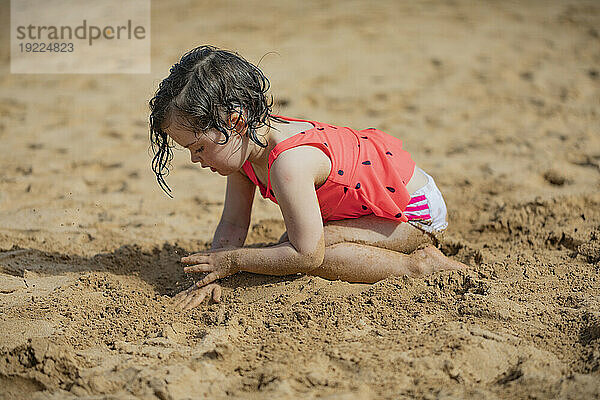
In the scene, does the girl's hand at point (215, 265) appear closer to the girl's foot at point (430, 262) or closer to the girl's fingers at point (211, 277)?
the girl's fingers at point (211, 277)

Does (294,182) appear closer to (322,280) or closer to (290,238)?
(290,238)

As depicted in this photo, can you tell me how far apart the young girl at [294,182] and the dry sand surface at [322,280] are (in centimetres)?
13

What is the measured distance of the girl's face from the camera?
2.09 meters

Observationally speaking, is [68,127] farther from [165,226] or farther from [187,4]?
[187,4]

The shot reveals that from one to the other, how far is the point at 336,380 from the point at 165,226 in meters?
1.63

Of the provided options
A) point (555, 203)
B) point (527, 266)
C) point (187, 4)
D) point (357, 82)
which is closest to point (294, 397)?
point (527, 266)

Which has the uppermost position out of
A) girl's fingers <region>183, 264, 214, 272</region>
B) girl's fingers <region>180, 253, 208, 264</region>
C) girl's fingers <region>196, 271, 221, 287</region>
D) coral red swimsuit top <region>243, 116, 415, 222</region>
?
coral red swimsuit top <region>243, 116, 415, 222</region>

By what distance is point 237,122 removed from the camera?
7.03 feet

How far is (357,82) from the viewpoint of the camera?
502 centimetres

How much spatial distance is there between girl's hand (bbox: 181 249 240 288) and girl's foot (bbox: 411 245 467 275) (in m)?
0.71

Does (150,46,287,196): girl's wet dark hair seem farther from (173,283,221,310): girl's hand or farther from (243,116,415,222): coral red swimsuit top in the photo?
(173,283,221,310): girl's hand

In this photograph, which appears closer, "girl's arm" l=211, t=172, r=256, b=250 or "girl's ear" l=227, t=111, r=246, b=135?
"girl's ear" l=227, t=111, r=246, b=135

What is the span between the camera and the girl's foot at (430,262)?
7.79 ft

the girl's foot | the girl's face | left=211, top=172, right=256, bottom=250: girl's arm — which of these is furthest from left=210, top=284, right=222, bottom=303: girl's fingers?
the girl's foot
